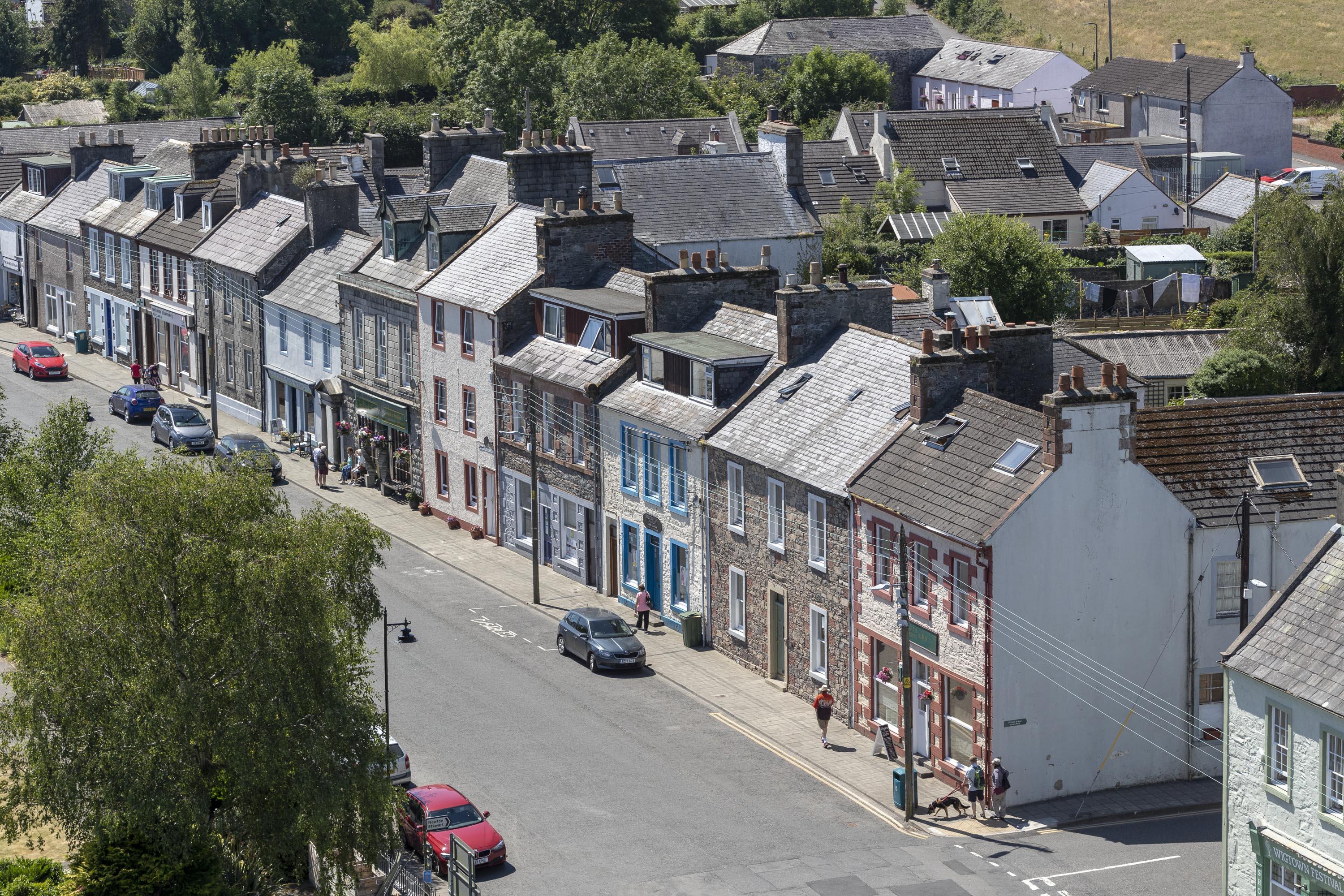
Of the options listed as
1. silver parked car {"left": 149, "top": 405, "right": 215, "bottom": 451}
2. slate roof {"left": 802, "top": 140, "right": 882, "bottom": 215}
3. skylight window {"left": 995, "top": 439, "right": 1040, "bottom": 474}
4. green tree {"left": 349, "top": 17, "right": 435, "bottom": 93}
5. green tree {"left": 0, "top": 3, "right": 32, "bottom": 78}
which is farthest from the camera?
green tree {"left": 0, "top": 3, "right": 32, "bottom": 78}

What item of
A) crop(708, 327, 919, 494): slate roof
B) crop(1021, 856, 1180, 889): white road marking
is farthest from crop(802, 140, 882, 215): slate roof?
crop(1021, 856, 1180, 889): white road marking

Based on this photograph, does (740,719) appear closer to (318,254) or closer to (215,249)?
(318,254)

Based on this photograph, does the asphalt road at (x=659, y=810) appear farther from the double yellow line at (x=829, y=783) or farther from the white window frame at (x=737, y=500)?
the white window frame at (x=737, y=500)

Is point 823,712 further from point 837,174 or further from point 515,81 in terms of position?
point 515,81

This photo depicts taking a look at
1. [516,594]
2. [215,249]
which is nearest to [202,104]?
[215,249]

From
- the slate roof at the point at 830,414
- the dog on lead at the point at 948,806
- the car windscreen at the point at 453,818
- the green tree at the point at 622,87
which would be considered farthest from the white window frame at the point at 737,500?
the green tree at the point at 622,87

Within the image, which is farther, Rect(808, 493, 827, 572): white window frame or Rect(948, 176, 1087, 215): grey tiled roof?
Rect(948, 176, 1087, 215): grey tiled roof

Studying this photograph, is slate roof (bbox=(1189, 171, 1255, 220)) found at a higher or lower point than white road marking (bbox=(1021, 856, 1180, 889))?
higher

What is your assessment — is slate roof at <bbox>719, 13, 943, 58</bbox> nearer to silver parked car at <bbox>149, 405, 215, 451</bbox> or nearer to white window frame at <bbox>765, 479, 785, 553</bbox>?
silver parked car at <bbox>149, 405, 215, 451</bbox>
